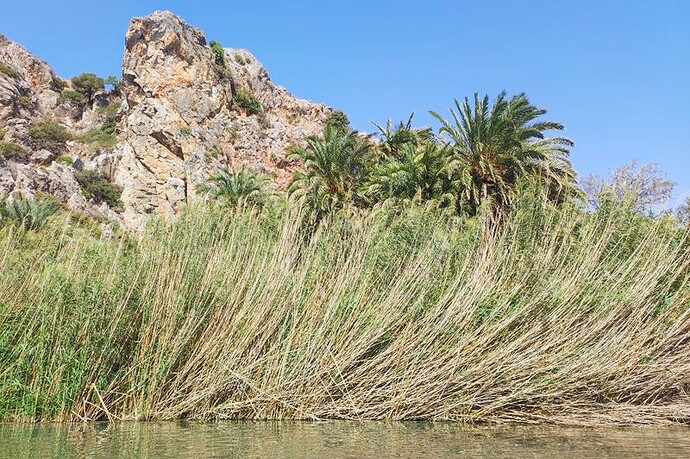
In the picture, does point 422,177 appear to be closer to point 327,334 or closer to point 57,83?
point 327,334

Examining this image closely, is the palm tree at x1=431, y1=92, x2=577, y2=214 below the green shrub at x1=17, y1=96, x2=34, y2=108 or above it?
below

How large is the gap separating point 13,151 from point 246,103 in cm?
1910

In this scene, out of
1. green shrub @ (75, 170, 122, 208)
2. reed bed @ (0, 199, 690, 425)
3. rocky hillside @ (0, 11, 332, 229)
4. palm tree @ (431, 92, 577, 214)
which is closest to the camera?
reed bed @ (0, 199, 690, 425)

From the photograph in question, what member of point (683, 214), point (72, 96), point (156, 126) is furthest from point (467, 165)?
point (72, 96)

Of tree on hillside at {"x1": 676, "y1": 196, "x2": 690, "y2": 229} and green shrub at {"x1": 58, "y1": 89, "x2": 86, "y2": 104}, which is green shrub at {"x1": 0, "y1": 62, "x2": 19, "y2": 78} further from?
tree on hillside at {"x1": 676, "y1": 196, "x2": 690, "y2": 229}

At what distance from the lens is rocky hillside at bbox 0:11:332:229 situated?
137 feet

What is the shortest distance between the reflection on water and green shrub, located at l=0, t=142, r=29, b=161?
44.6 meters

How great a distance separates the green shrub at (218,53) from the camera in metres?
53.2

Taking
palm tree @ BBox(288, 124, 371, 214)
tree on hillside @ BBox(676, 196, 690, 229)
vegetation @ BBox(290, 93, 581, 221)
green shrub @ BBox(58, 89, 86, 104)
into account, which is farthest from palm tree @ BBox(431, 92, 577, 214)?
green shrub @ BBox(58, 89, 86, 104)

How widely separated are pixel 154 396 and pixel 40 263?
2053 mm

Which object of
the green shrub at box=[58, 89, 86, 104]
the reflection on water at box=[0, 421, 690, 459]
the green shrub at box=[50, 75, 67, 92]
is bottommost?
the reflection on water at box=[0, 421, 690, 459]

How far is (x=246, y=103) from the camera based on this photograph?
5216cm

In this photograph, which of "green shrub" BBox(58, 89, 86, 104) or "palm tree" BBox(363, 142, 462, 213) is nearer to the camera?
"palm tree" BBox(363, 142, 462, 213)

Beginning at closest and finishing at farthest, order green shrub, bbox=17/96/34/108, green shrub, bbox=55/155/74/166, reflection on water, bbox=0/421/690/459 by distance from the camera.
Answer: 1. reflection on water, bbox=0/421/690/459
2. green shrub, bbox=55/155/74/166
3. green shrub, bbox=17/96/34/108
